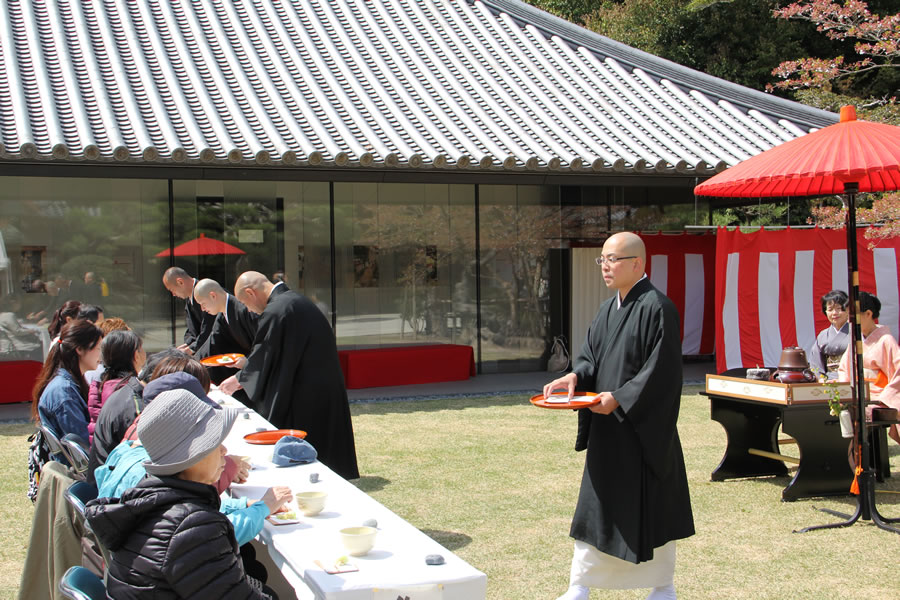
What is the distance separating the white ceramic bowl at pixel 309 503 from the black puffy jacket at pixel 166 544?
31.4 inches

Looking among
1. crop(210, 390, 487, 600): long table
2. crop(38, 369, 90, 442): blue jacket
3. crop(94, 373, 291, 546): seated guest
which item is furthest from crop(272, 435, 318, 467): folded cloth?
crop(38, 369, 90, 442): blue jacket

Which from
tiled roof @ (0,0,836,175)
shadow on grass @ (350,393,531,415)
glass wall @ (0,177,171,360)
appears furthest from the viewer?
glass wall @ (0,177,171,360)

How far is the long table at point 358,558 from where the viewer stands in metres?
2.40

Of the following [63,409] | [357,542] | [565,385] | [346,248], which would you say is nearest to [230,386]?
[63,409]

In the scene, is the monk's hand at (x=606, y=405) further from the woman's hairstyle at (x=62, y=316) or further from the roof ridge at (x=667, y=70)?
the roof ridge at (x=667, y=70)

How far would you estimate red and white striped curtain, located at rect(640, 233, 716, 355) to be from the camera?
12.7 m

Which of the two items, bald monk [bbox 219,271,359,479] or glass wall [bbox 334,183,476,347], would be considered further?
glass wall [bbox 334,183,476,347]

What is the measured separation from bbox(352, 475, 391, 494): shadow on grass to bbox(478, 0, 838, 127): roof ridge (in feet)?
29.5

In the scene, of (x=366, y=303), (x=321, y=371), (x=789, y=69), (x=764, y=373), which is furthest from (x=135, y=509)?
(x=366, y=303)

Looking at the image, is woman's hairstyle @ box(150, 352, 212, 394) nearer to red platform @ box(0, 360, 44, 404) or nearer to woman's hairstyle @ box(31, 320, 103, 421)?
woman's hairstyle @ box(31, 320, 103, 421)

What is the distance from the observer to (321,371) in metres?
5.38

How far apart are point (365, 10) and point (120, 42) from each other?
3778mm

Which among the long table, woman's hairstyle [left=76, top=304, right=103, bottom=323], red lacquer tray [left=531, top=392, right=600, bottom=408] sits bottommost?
the long table

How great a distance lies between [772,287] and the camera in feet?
36.1
